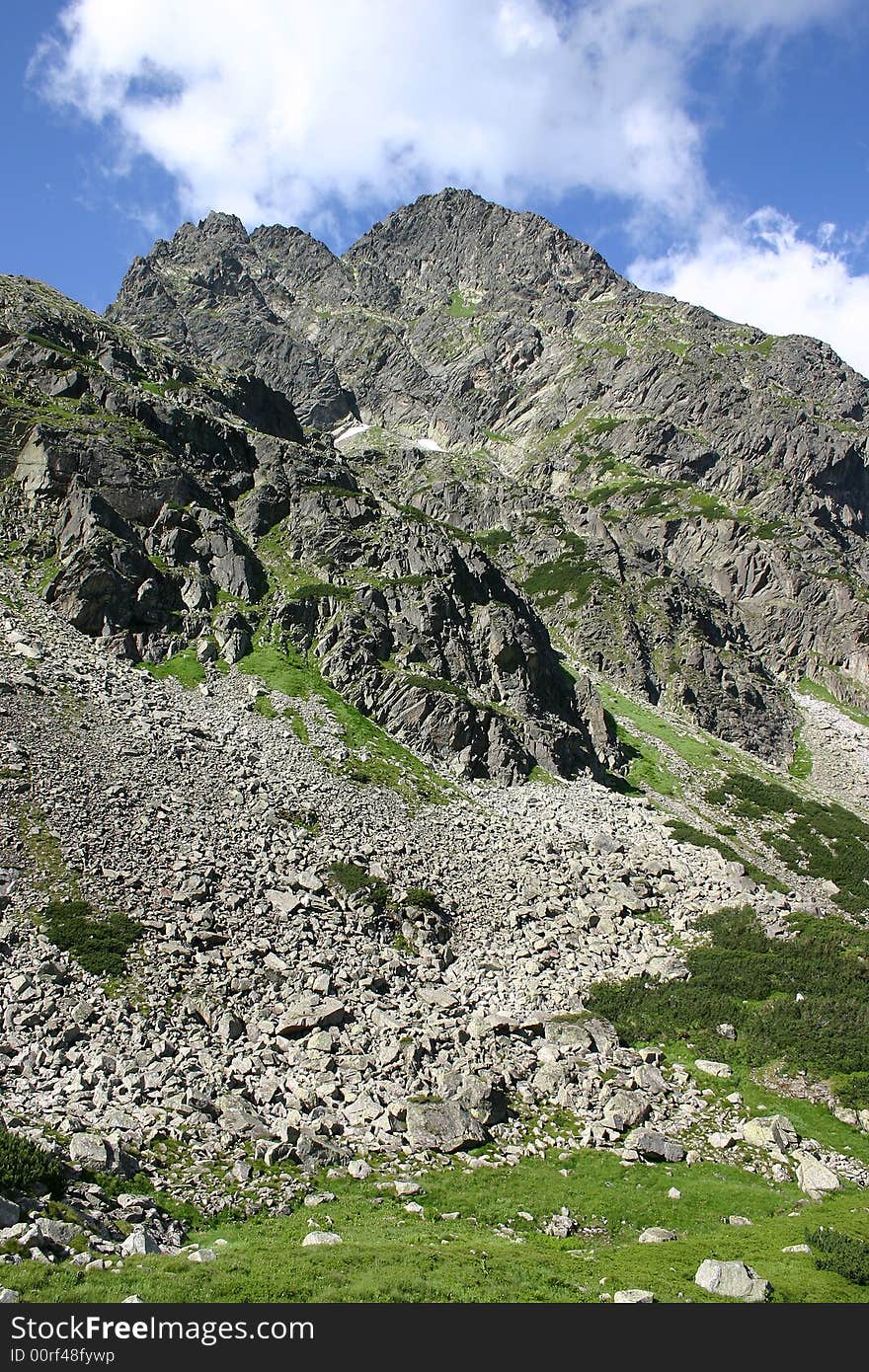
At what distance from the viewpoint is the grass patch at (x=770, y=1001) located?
31.3m

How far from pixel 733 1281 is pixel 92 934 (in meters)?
27.0

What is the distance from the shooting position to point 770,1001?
117ft

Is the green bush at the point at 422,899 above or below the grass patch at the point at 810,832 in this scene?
below

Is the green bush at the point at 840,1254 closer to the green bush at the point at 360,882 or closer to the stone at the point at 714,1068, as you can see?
the stone at the point at 714,1068

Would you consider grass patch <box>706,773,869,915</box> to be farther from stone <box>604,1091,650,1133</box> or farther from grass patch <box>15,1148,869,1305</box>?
grass patch <box>15,1148,869,1305</box>

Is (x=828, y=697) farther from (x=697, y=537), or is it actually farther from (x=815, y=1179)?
(x=815, y=1179)

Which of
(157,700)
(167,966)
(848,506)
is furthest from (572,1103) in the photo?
(848,506)

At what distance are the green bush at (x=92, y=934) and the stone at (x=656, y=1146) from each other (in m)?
21.3

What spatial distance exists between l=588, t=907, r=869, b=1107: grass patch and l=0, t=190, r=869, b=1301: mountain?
0.20 metres

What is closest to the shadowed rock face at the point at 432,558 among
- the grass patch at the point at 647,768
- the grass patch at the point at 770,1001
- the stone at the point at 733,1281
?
the grass patch at the point at 647,768

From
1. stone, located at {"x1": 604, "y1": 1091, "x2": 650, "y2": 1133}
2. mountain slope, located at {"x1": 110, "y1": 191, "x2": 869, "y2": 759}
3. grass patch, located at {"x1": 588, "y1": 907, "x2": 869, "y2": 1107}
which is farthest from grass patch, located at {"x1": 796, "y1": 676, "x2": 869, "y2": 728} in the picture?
stone, located at {"x1": 604, "y1": 1091, "x2": 650, "y2": 1133}

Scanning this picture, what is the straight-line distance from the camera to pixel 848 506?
587 ft

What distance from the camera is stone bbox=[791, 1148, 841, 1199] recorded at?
2391 cm

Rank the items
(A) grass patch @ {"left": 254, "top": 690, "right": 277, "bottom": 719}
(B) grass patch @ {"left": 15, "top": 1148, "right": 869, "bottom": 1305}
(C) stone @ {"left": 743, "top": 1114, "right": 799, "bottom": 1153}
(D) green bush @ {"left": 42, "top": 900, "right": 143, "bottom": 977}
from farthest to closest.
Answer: (A) grass patch @ {"left": 254, "top": 690, "right": 277, "bottom": 719} < (D) green bush @ {"left": 42, "top": 900, "right": 143, "bottom": 977} < (C) stone @ {"left": 743, "top": 1114, "right": 799, "bottom": 1153} < (B) grass patch @ {"left": 15, "top": 1148, "right": 869, "bottom": 1305}
